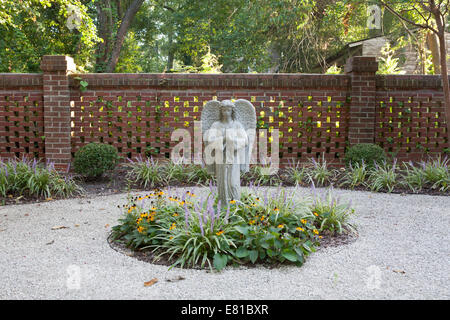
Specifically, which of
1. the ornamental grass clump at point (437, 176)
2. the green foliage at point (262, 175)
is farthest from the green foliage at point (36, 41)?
the ornamental grass clump at point (437, 176)

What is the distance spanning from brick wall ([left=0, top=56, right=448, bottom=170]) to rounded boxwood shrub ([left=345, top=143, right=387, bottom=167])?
65 centimetres

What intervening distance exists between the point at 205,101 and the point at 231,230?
15.2ft

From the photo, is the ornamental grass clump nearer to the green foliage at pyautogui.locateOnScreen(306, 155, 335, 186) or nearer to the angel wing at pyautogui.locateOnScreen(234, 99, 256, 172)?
the green foliage at pyautogui.locateOnScreen(306, 155, 335, 186)

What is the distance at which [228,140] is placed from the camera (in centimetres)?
433

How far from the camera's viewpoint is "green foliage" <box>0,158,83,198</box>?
642cm

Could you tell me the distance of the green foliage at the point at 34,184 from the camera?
642 cm

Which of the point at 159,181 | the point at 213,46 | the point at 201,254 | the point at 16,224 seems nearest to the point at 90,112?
the point at 159,181

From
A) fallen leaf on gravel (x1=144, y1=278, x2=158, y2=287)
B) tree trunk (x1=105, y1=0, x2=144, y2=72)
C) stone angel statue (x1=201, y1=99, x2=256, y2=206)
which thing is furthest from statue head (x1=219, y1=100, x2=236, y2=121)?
tree trunk (x1=105, y1=0, x2=144, y2=72)

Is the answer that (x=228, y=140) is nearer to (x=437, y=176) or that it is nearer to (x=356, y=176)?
(x=356, y=176)

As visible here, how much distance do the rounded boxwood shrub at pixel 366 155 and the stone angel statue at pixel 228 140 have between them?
342cm

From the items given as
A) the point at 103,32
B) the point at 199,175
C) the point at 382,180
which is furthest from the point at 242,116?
the point at 103,32

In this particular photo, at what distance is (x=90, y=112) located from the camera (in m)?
7.99

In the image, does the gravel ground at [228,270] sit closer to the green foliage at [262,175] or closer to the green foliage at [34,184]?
the green foliage at [34,184]

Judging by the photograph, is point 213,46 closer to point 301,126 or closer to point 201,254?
point 301,126
